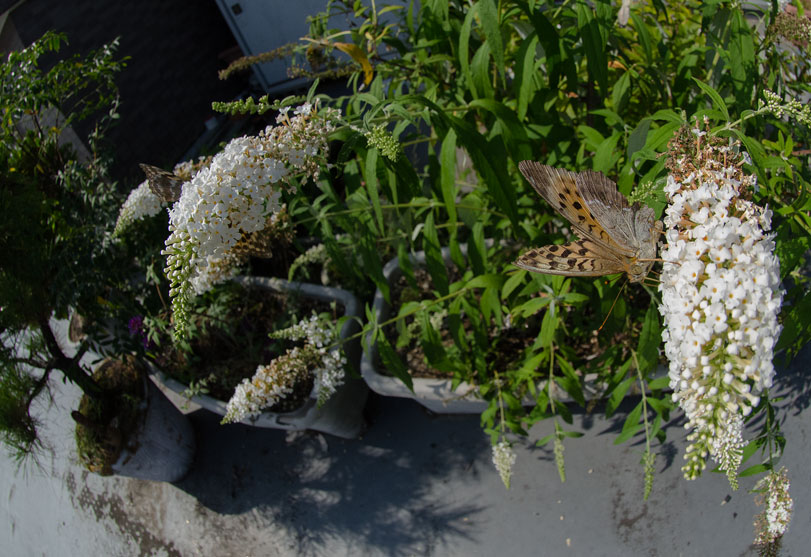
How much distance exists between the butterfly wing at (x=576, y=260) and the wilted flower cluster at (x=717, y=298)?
0.44 ft

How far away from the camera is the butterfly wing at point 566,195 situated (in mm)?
1280

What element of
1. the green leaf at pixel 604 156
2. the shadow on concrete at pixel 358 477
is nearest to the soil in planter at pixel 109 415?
the shadow on concrete at pixel 358 477

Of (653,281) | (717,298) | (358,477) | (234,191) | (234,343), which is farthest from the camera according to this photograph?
(234,343)

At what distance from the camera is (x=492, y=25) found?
1584 mm

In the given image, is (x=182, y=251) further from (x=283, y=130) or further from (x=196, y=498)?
(x=196, y=498)

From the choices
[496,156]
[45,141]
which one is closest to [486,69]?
[496,156]

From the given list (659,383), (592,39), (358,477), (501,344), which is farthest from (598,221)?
(358,477)

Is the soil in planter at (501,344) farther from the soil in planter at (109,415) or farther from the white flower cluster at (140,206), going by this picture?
the soil in planter at (109,415)

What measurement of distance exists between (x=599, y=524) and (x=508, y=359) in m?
0.73

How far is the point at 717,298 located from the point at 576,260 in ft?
1.02

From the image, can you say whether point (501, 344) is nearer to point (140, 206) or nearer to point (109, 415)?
point (140, 206)

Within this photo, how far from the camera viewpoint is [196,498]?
289 cm

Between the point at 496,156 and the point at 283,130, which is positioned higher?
the point at 283,130

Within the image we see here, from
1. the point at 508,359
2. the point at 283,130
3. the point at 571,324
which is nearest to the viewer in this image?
the point at 283,130
